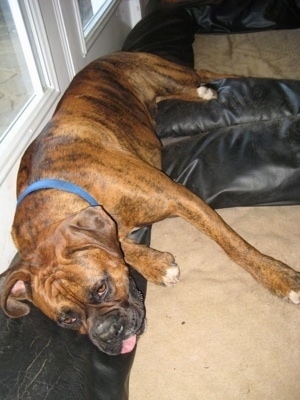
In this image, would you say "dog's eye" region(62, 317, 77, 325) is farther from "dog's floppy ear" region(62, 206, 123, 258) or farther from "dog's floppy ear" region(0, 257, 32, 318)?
"dog's floppy ear" region(62, 206, 123, 258)

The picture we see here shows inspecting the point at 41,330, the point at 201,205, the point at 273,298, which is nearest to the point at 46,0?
the point at 201,205

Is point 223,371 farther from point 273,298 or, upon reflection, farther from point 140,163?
point 140,163

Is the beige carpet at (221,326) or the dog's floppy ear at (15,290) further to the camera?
the beige carpet at (221,326)

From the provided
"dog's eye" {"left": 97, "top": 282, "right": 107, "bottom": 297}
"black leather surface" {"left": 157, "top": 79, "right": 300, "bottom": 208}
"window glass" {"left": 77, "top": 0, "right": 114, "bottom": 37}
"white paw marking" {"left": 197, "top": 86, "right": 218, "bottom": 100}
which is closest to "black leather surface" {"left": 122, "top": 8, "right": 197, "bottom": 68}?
"window glass" {"left": 77, "top": 0, "right": 114, "bottom": 37}

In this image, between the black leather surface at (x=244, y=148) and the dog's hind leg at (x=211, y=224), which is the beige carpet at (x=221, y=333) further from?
the black leather surface at (x=244, y=148)

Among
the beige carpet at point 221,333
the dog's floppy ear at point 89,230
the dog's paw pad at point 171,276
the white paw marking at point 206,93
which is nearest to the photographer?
the dog's floppy ear at point 89,230

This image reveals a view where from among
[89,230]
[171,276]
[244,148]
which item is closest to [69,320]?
[89,230]

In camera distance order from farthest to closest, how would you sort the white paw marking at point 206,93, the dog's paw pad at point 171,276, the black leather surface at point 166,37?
the black leather surface at point 166,37 < the white paw marking at point 206,93 < the dog's paw pad at point 171,276

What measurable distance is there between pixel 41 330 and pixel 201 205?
3.70 ft

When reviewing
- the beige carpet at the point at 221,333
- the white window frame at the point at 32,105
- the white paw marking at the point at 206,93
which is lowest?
the beige carpet at the point at 221,333

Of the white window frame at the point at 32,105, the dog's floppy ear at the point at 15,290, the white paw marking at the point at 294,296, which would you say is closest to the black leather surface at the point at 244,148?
the white paw marking at the point at 294,296

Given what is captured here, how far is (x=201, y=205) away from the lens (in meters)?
2.32

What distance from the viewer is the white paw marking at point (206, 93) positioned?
10.8 ft

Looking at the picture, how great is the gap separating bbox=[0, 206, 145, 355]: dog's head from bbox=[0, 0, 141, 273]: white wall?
723 mm
